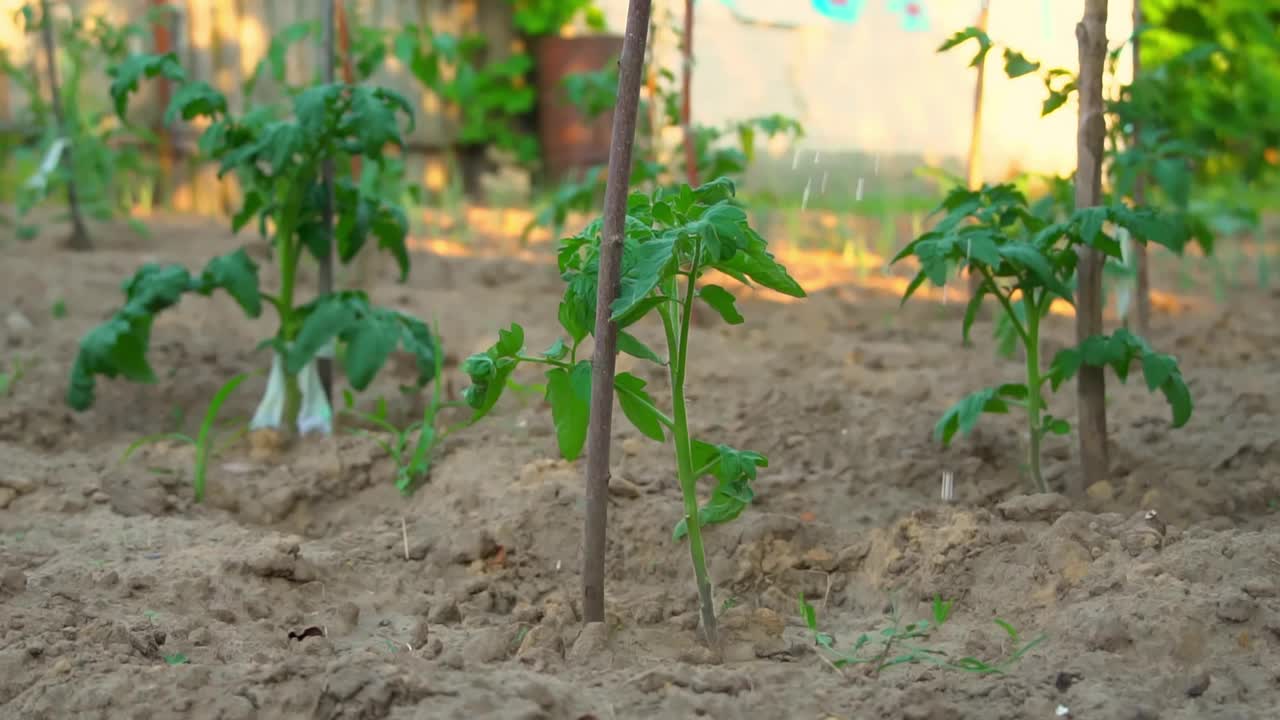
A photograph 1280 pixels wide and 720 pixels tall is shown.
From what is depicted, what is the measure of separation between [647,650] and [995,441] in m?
1.41

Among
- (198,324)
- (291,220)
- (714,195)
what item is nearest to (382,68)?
(198,324)

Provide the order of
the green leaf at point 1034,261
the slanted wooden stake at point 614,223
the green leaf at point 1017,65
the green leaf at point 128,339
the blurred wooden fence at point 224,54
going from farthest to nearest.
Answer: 1. the blurred wooden fence at point 224,54
2. the green leaf at point 128,339
3. the green leaf at point 1017,65
4. the green leaf at point 1034,261
5. the slanted wooden stake at point 614,223

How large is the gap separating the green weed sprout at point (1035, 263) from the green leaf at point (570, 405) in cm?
78

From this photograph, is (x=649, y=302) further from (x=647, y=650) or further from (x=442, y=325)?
(x=442, y=325)

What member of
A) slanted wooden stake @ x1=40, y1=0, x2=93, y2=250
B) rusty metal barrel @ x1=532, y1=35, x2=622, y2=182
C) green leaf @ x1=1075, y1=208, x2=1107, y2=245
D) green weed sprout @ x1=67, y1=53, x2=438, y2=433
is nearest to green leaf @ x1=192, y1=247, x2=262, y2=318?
green weed sprout @ x1=67, y1=53, x2=438, y2=433

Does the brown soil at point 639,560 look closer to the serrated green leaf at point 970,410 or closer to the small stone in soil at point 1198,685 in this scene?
the small stone in soil at point 1198,685

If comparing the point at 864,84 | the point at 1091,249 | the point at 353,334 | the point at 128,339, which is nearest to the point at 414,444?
the point at 353,334

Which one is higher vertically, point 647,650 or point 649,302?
point 649,302

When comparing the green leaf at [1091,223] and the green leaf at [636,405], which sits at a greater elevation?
the green leaf at [1091,223]

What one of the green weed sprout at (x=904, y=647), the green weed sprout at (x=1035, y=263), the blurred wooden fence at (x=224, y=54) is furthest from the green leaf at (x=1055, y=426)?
the blurred wooden fence at (x=224, y=54)

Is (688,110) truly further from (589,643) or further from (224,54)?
(224,54)

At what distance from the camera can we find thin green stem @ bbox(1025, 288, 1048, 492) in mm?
2844

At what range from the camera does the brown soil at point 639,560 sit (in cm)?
201

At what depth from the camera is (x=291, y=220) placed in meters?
3.43
